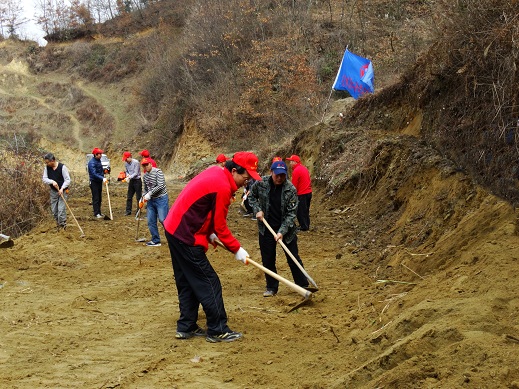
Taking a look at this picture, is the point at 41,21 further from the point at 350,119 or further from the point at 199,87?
the point at 350,119

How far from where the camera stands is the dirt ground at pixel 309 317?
4586 millimetres

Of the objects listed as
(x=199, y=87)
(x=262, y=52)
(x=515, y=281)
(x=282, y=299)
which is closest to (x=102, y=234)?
(x=282, y=299)

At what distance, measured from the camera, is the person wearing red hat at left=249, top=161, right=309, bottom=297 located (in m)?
8.34

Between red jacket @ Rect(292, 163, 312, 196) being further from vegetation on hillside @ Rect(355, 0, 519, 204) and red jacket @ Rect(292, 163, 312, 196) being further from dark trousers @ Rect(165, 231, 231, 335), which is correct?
dark trousers @ Rect(165, 231, 231, 335)

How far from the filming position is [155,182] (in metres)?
12.4

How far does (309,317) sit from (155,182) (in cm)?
600

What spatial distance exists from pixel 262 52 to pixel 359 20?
26.7 feet

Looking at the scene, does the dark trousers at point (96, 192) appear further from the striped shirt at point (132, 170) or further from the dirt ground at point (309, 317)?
the dirt ground at point (309, 317)

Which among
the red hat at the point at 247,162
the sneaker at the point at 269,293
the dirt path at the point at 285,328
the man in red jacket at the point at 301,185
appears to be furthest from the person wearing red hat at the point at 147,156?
the red hat at the point at 247,162

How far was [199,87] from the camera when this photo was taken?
122 ft

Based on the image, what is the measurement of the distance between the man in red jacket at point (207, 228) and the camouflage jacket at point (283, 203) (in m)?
1.73

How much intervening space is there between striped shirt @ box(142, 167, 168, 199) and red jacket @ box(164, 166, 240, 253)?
18.8 feet

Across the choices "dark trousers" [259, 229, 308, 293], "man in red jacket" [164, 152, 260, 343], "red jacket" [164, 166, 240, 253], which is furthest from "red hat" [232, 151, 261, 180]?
"dark trousers" [259, 229, 308, 293]

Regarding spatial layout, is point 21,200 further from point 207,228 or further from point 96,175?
point 207,228
